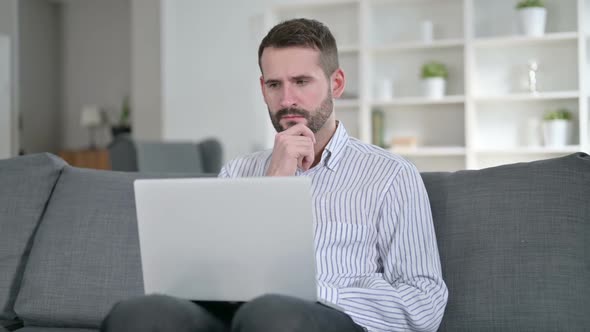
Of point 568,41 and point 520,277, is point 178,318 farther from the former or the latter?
point 568,41

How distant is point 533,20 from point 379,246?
358 centimetres

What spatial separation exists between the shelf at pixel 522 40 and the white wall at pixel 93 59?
424 cm

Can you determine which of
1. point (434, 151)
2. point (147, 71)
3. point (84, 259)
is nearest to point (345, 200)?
point (84, 259)

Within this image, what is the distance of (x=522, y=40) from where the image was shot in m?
4.73

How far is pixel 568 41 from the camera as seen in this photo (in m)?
4.71

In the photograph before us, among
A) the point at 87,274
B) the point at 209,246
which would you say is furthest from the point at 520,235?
the point at 87,274

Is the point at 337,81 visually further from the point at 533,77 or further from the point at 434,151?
the point at 533,77

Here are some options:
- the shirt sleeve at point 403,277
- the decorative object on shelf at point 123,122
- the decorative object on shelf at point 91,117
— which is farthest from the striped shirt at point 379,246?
the decorative object on shelf at point 91,117

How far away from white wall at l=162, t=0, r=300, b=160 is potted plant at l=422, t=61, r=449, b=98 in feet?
4.47

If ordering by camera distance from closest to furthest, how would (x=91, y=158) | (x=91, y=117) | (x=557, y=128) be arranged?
(x=557, y=128), (x=91, y=158), (x=91, y=117)

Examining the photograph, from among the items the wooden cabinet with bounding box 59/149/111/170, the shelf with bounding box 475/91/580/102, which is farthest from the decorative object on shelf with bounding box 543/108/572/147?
the wooden cabinet with bounding box 59/149/111/170

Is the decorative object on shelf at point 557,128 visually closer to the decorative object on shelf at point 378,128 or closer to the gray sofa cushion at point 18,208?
the decorative object on shelf at point 378,128

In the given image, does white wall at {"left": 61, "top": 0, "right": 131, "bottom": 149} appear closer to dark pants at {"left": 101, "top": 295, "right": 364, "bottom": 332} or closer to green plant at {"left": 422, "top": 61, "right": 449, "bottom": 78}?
green plant at {"left": 422, "top": 61, "right": 449, "bottom": 78}

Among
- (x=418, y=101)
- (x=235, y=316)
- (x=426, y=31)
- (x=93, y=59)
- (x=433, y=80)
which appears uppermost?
(x=93, y=59)
